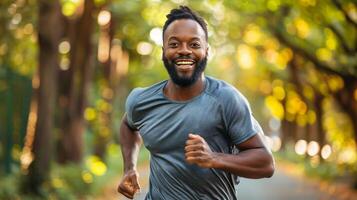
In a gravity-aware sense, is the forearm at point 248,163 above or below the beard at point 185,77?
below

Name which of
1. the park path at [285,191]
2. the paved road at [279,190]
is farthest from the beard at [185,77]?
the paved road at [279,190]

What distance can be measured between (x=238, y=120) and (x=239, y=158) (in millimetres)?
222

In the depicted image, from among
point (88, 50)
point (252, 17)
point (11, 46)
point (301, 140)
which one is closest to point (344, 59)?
point (252, 17)

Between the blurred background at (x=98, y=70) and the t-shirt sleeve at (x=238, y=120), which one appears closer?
the t-shirt sleeve at (x=238, y=120)

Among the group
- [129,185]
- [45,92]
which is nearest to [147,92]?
[129,185]

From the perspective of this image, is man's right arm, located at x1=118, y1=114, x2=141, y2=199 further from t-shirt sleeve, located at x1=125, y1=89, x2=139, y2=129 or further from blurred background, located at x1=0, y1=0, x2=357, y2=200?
blurred background, located at x1=0, y1=0, x2=357, y2=200

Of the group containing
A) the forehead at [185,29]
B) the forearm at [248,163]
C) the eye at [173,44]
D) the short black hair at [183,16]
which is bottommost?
the forearm at [248,163]

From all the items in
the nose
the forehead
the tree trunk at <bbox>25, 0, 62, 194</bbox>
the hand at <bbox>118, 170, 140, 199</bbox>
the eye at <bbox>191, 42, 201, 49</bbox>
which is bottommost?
the hand at <bbox>118, 170, 140, 199</bbox>

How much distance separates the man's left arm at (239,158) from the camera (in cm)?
343

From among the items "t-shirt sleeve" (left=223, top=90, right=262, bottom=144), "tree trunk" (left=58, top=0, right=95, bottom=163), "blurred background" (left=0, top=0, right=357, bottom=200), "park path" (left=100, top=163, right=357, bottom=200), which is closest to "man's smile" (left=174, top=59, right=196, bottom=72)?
"t-shirt sleeve" (left=223, top=90, right=262, bottom=144)

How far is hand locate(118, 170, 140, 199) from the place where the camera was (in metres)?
4.16

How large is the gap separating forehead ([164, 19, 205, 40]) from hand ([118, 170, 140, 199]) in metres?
0.87

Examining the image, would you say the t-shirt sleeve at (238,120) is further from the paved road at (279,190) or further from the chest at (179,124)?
the paved road at (279,190)

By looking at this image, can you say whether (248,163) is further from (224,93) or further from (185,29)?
(185,29)
